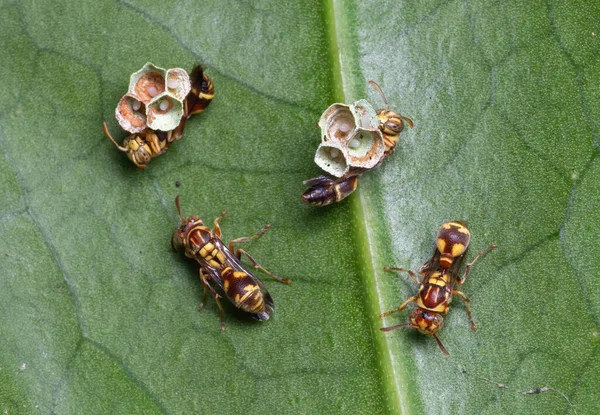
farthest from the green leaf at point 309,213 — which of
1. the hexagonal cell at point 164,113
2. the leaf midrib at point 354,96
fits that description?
the hexagonal cell at point 164,113

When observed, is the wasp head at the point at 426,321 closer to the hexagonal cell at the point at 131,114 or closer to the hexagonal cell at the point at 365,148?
the hexagonal cell at the point at 365,148

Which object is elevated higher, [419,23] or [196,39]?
[419,23]

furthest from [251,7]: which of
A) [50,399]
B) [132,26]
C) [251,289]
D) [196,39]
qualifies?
[50,399]

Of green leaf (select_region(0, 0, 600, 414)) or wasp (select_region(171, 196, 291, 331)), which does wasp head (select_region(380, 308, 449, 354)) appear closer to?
green leaf (select_region(0, 0, 600, 414))

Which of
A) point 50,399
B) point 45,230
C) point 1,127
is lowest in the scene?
point 50,399

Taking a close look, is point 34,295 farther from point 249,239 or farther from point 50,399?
point 249,239

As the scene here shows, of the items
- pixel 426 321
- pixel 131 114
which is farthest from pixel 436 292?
pixel 131 114
